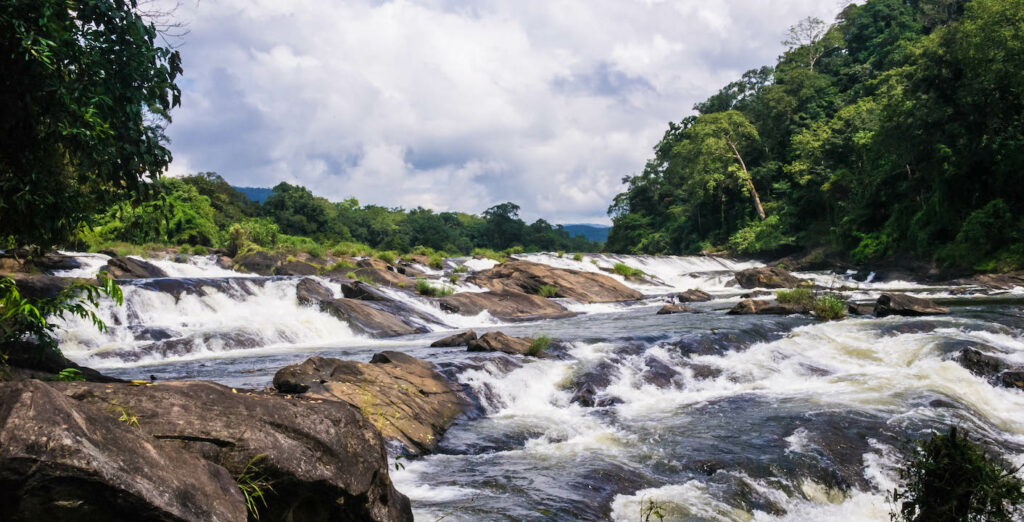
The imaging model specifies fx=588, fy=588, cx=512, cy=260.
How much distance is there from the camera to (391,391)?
8195 mm

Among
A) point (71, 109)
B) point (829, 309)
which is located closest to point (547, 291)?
point (829, 309)

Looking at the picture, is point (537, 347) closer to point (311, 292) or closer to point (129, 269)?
point (311, 292)

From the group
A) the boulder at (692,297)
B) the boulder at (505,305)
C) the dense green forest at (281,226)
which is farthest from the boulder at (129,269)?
the boulder at (692,297)

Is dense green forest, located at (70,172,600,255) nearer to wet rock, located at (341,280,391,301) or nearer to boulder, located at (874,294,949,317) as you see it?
wet rock, located at (341,280,391,301)

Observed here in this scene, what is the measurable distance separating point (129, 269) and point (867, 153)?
3844 centimetres

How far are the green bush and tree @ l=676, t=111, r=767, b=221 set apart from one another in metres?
3.68

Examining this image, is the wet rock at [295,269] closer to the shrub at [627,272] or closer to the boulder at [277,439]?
the shrub at [627,272]

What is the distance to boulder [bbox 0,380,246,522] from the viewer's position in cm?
224

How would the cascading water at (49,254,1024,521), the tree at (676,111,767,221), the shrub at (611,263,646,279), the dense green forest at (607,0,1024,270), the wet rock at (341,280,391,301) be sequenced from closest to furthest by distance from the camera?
the cascading water at (49,254,1024,521), the wet rock at (341,280,391,301), the dense green forest at (607,0,1024,270), the shrub at (611,263,646,279), the tree at (676,111,767,221)

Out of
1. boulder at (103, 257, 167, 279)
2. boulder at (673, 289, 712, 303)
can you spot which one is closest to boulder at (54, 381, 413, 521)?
boulder at (103, 257, 167, 279)

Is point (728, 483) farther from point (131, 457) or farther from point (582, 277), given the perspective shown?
point (582, 277)

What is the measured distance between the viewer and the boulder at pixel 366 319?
17.4 metres

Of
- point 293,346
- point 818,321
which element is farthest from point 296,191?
point 818,321

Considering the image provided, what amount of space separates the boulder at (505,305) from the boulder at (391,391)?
39.3 ft
